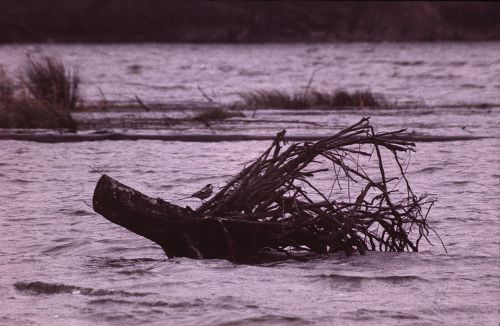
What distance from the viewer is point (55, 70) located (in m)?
19.1

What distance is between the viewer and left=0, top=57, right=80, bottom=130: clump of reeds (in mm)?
15688

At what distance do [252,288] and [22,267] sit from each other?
161 cm

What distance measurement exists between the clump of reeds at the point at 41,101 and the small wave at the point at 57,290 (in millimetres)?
9080

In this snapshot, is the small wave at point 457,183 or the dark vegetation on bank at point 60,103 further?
the dark vegetation on bank at point 60,103

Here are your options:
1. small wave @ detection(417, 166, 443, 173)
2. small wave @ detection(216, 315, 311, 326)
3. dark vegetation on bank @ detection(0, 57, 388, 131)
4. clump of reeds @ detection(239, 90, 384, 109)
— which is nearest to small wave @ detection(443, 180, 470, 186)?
small wave @ detection(417, 166, 443, 173)

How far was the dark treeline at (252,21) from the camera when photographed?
126 meters

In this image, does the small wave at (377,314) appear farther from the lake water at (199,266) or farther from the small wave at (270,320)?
the small wave at (270,320)

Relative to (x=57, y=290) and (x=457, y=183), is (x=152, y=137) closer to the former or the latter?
(x=457, y=183)

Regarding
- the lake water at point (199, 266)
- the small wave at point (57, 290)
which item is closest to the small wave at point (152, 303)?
the lake water at point (199, 266)

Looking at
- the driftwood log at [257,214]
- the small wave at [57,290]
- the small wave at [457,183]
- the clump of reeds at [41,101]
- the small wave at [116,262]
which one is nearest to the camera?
the small wave at [57,290]

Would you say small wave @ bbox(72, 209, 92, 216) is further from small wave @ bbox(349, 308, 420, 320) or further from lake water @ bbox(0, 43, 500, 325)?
small wave @ bbox(349, 308, 420, 320)

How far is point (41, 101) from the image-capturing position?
53.7ft

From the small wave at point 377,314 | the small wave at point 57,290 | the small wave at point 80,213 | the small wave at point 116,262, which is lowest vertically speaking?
the small wave at point 80,213

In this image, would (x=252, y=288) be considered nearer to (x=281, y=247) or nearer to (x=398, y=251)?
(x=281, y=247)
